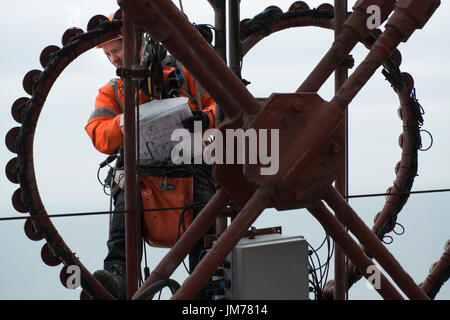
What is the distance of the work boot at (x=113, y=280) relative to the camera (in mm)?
2531

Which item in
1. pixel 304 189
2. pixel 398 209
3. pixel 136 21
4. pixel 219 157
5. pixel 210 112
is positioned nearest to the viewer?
pixel 136 21

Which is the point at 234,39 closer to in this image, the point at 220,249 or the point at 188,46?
the point at 188,46

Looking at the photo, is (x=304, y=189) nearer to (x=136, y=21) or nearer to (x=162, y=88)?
(x=136, y=21)

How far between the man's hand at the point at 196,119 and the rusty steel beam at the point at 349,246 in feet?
3.69

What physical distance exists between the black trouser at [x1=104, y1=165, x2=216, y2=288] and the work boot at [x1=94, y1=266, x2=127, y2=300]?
0.10 feet

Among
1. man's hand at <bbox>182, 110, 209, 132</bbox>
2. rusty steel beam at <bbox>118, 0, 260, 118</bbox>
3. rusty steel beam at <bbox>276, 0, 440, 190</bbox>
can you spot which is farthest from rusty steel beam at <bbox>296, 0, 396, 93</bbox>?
man's hand at <bbox>182, 110, 209, 132</bbox>

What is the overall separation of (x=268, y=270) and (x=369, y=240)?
11.5 inches

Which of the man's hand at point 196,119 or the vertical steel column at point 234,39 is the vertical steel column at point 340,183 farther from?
the man's hand at point 196,119

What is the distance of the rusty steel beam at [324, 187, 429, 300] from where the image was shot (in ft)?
5.07

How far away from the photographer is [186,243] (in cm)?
167

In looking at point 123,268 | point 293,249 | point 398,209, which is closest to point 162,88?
point 123,268

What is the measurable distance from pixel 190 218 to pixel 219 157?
1444mm

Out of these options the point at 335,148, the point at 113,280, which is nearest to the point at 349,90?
the point at 335,148

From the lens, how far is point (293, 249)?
5.37 ft
